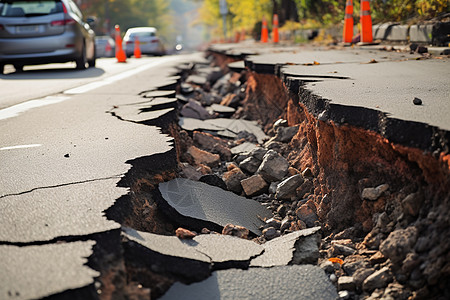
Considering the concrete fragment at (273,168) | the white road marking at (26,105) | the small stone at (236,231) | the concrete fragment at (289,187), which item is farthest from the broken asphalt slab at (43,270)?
the white road marking at (26,105)

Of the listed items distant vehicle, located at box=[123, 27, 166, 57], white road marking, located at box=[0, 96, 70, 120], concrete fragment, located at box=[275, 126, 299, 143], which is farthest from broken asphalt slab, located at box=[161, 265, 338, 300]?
distant vehicle, located at box=[123, 27, 166, 57]

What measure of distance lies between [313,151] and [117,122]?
1.83 meters

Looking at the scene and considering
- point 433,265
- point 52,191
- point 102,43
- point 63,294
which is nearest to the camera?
point 63,294

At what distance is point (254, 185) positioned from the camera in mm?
3828

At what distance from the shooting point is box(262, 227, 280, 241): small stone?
9.88ft

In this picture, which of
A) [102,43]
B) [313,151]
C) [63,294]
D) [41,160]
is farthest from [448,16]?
[102,43]

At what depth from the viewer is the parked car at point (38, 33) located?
10.4 m

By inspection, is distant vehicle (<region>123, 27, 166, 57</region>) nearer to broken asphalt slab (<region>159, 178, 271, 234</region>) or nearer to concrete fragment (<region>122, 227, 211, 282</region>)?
broken asphalt slab (<region>159, 178, 271, 234</region>)

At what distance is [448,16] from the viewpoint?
8227 mm

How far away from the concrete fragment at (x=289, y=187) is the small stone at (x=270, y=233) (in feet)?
1.77

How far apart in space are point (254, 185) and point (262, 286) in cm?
165

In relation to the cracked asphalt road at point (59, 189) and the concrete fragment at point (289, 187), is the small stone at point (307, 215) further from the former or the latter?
the cracked asphalt road at point (59, 189)

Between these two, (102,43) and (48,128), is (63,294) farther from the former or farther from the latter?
(102,43)

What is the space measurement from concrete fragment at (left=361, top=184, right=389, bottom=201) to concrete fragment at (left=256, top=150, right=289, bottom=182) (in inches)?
48.2
